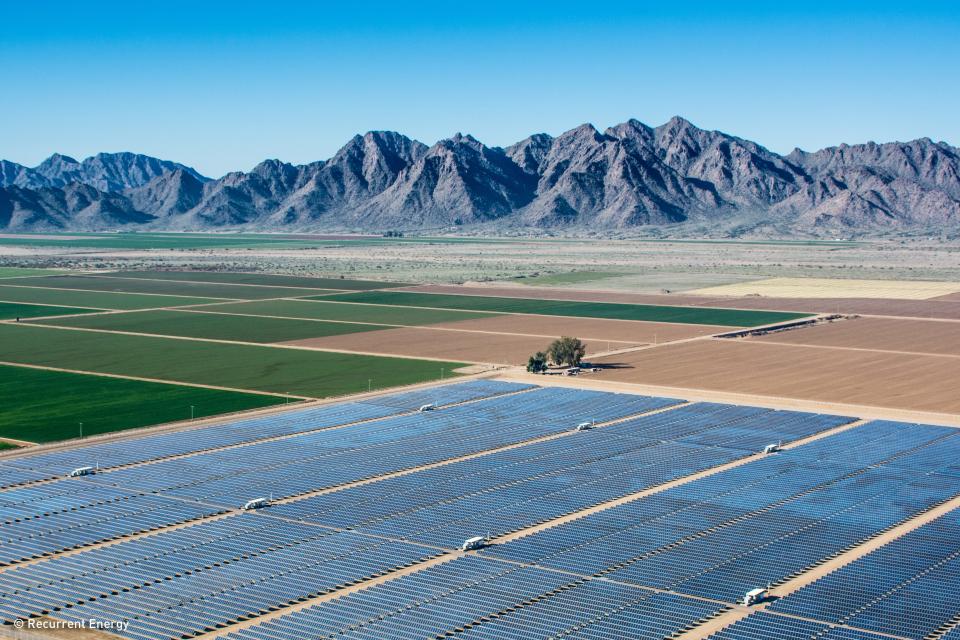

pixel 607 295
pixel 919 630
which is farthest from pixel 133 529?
pixel 607 295

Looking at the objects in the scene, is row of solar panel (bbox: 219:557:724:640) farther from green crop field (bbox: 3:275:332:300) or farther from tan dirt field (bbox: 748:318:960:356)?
green crop field (bbox: 3:275:332:300)

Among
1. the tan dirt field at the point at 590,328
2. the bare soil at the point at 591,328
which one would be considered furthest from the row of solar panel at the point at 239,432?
the tan dirt field at the point at 590,328

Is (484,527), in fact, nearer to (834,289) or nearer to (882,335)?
(882,335)

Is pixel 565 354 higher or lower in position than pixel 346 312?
higher

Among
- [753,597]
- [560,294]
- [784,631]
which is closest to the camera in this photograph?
[784,631]

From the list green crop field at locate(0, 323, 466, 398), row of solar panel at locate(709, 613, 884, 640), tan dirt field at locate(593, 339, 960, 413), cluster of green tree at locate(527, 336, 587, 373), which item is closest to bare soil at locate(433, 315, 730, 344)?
tan dirt field at locate(593, 339, 960, 413)

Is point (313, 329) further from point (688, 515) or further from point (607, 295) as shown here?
point (688, 515)

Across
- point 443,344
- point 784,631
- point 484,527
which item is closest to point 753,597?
point 784,631
